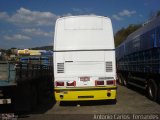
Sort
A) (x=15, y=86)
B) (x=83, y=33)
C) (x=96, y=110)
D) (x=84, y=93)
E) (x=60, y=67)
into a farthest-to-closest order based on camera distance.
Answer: (x=83, y=33) → (x=60, y=67) → (x=84, y=93) → (x=96, y=110) → (x=15, y=86)

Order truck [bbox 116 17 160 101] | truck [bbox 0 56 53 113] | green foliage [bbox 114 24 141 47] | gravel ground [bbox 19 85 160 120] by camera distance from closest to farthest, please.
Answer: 1. truck [bbox 0 56 53 113]
2. gravel ground [bbox 19 85 160 120]
3. truck [bbox 116 17 160 101]
4. green foliage [bbox 114 24 141 47]

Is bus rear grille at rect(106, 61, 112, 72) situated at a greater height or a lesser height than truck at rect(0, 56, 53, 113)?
greater

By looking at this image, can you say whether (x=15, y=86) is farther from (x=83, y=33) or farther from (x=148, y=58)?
(x=148, y=58)

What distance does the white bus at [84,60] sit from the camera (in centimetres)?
1175

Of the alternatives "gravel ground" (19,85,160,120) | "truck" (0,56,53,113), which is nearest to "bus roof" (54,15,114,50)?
"truck" (0,56,53,113)

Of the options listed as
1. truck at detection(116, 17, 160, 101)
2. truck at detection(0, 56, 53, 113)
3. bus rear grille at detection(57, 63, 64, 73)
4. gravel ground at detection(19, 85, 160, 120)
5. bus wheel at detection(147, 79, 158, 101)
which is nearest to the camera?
truck at detection(0, 56, 53, 113)

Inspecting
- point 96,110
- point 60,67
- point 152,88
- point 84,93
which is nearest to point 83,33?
point 60,67

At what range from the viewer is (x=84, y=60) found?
468 inches

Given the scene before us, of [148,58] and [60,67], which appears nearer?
[60,67]

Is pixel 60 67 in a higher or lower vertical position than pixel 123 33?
lower

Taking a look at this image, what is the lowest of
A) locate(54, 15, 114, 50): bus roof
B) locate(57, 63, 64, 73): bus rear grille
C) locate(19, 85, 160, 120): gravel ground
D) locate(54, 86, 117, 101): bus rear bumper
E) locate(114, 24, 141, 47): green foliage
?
locate(19, 85, 160, 120): gravel ground

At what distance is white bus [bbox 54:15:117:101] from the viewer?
1175cm

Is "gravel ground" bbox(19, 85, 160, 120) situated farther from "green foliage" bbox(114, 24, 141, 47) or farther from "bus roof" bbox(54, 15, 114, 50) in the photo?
"green foliage" bbox(114, 24, 141, 47)

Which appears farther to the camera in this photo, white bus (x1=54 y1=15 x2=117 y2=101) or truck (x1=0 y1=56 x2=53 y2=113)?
white bus (x1=54 y1=15 x2=117 y2=101)
